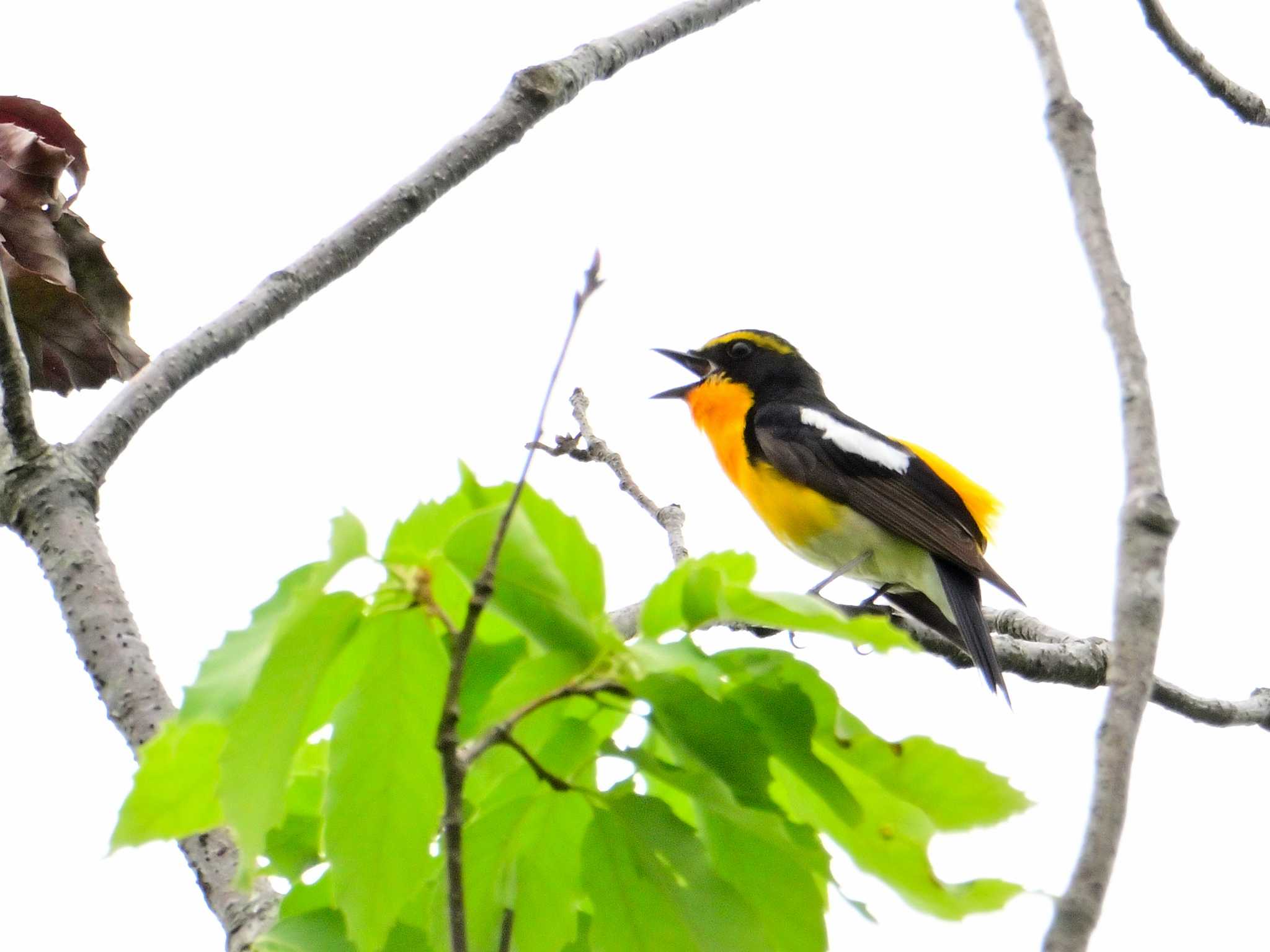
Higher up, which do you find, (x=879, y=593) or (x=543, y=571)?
(x=879, y=593)

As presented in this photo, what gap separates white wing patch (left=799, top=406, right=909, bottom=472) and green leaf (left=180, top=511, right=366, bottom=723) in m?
4.74

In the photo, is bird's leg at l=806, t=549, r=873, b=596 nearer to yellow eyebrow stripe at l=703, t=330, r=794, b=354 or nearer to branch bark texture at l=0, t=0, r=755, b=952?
yellow eyebrow stripe at l=703, t=330, r=794, b=354

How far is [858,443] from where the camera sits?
235 inches

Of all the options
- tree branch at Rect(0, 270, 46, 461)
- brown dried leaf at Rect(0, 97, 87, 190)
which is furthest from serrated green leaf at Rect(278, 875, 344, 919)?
brown dried leaf at Rect(0, 97, 87, 190)

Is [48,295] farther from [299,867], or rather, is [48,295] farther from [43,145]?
[299,867]

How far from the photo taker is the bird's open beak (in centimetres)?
677

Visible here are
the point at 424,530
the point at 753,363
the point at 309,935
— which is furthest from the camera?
the point at 753,363

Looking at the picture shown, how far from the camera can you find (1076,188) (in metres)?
1.77

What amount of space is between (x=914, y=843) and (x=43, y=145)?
2.22 meters

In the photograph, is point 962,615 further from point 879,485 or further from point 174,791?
point 174,791

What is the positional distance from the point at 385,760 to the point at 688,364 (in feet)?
18.8

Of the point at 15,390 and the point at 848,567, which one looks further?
the point at 848,567

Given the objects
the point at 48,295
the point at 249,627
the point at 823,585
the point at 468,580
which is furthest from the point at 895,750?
the point at 823,585

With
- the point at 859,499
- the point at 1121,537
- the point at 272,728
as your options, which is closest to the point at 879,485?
the point at 859,499
